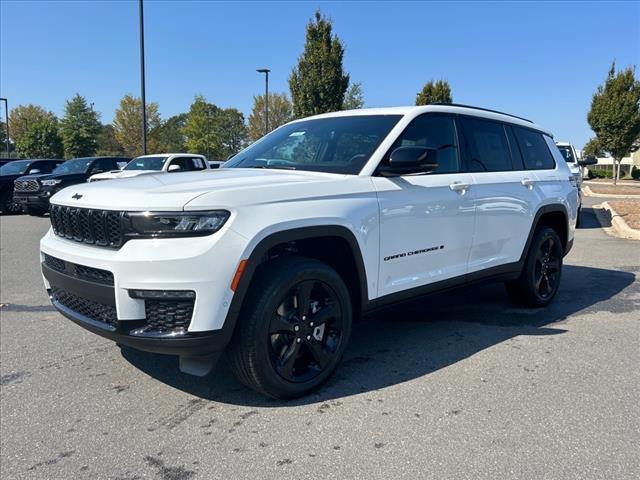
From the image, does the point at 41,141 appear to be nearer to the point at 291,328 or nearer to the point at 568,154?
the point at 568,154

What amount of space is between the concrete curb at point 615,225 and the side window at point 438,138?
26.3 ft

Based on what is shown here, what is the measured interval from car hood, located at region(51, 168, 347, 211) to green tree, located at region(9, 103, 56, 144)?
62.3 m

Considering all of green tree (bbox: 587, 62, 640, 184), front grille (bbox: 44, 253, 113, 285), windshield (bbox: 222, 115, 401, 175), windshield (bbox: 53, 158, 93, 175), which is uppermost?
green tree (bbox: 587, 62, 640, 184)

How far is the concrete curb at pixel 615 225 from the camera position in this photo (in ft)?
35.2

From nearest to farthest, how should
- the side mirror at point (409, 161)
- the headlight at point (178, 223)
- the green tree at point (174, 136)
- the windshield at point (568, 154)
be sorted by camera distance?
the headlight at point (178, 223) → the side mirror at point (409, 161) → the windshield at point (568, 154) → the green tree at point (174, 136)

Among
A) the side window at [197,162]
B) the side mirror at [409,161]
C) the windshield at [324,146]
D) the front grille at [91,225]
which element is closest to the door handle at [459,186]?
the side mirror at [409,161]

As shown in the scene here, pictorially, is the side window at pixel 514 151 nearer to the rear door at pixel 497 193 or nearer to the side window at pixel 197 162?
the rear door at pixel 497 193

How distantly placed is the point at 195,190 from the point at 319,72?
19.0 m

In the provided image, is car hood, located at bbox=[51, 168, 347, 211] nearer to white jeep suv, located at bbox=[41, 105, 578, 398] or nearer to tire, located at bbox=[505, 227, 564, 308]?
white jeep suv, located at bbox=[41, 105, 578, 398]

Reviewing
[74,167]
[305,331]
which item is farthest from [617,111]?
[305,331]

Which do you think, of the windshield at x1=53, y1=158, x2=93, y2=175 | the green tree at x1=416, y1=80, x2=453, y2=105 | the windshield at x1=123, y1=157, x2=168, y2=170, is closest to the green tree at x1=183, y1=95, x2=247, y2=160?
the green tree at x1=416, y1=80, x2=453, y2=105

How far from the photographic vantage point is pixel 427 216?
3.88 meters

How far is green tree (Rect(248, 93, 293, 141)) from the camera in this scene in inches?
1909

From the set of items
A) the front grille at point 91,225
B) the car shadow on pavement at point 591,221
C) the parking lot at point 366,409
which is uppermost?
the front grille at point 91,225
